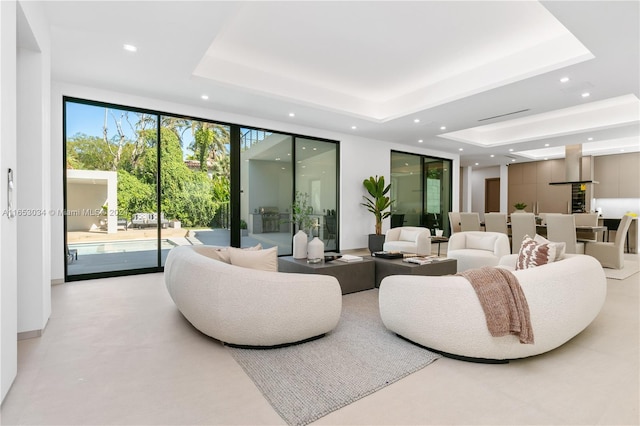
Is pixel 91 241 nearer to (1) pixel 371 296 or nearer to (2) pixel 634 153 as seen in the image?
(1) pixel 371 296

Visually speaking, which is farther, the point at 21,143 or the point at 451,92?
the point at 451,92

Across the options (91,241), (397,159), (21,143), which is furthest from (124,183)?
(397,159)

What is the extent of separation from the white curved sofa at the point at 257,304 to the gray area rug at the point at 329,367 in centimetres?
13

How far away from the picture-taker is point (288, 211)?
22.0 ft

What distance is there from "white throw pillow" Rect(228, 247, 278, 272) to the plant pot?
4598 mm

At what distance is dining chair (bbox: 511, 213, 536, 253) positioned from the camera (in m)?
6.00

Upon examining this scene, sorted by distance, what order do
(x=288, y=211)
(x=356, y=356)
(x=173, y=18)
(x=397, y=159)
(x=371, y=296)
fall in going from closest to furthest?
1. (x=356, y=356)
2. (x=173, y=18)
3. (x=371, y=296)
4. (x=288, y=211)
5. (x=397, y=159)

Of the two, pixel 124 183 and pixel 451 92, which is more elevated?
pixel 451 92

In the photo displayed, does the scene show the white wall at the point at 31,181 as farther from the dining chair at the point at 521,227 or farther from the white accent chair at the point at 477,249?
the dining chair at the point at 521,227

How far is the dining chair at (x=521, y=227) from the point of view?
6000 mm

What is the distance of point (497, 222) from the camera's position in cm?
662

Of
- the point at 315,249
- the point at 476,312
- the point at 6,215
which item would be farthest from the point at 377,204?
the point at 6,215

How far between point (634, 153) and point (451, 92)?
24.7 ft

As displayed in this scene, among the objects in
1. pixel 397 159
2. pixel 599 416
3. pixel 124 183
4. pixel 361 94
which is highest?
pixel 361 94
